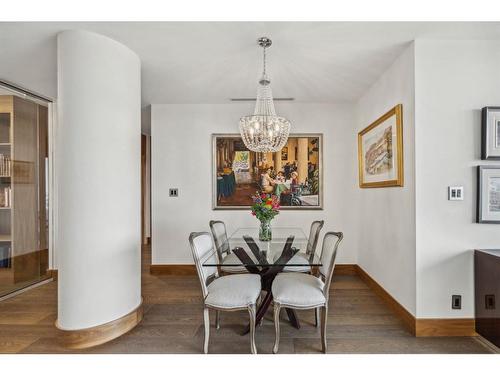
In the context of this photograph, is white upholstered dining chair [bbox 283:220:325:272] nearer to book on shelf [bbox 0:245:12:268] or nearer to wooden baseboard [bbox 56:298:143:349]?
wooden baseboard [bbox 56:298:143:349]

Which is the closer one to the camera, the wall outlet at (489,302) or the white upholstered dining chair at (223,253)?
the wall outlet at (489,302)

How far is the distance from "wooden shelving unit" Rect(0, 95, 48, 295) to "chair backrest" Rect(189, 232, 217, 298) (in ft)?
8.78

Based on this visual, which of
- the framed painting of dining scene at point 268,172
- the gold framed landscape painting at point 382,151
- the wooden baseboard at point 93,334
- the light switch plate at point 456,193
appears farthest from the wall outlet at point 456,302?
the wooden baseboard at point 93,334

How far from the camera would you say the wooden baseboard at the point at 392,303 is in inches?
94.9

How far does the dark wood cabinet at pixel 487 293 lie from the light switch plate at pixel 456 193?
0.45 m

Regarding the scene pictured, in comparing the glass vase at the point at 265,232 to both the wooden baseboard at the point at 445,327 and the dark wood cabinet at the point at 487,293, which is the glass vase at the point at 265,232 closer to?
the wooden baseboard at the point at 445,327

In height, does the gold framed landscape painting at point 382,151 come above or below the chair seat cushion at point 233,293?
above

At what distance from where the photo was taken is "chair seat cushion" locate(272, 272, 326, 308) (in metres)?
2.07

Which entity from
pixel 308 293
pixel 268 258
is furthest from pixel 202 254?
pixel 308 293

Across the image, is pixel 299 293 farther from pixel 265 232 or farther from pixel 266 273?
pixel 265 232

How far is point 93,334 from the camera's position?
7.22 ft

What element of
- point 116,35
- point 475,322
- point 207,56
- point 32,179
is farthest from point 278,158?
point 32,179

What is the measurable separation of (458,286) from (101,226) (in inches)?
118

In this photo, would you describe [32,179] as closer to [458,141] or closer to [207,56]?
[207,56]
